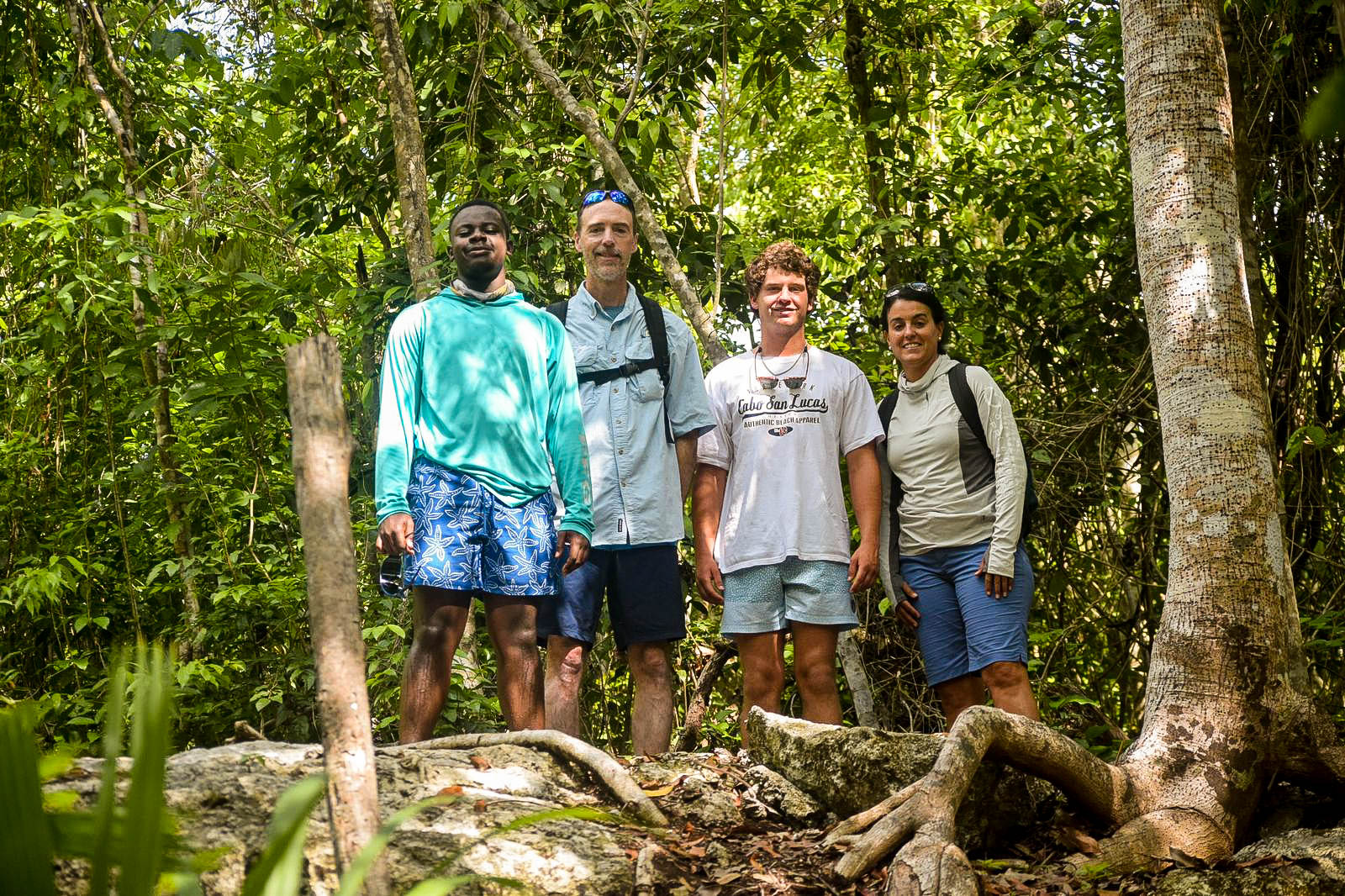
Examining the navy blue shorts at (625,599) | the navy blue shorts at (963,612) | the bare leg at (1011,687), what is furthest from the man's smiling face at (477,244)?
the bare leg at (1011,687)

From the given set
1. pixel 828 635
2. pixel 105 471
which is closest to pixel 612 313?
pixel 828 635

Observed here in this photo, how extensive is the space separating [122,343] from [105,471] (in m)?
1.03

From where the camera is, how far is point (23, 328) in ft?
23.7

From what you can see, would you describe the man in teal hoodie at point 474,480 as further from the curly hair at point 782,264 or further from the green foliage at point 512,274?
the green foliage at point 512,274

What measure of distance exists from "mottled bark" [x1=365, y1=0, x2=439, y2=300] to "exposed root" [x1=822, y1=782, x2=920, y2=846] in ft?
11.5

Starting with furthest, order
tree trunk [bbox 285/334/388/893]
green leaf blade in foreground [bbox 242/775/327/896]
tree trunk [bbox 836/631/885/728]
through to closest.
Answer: tree trunk [bbox 836/631/885/728] → tree trunk [bbox 285/334/388/893] → green leaf blade in foreground [bbox 242/775/327/896]

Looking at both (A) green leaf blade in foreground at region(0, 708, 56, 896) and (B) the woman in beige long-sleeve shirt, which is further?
(B) the woman in beige long-sleeve shirt

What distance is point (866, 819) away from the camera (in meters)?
3.50

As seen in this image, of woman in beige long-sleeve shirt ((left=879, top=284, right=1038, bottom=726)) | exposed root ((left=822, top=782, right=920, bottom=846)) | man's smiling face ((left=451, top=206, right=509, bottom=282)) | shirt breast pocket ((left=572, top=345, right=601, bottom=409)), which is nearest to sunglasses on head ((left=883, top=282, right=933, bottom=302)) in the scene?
woman in beige long-sleeve shirt ((left=879, top=284, right=1038, bottom=726))

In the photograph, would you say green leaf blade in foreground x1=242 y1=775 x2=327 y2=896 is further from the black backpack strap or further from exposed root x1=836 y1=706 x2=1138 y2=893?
the black backpack strap

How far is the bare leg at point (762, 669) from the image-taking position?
4.60 meters

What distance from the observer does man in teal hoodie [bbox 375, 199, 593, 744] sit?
3977 millimetres

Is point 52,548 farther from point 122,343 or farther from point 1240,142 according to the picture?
point 1240,142

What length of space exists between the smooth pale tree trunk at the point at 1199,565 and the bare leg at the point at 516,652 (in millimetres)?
1373
